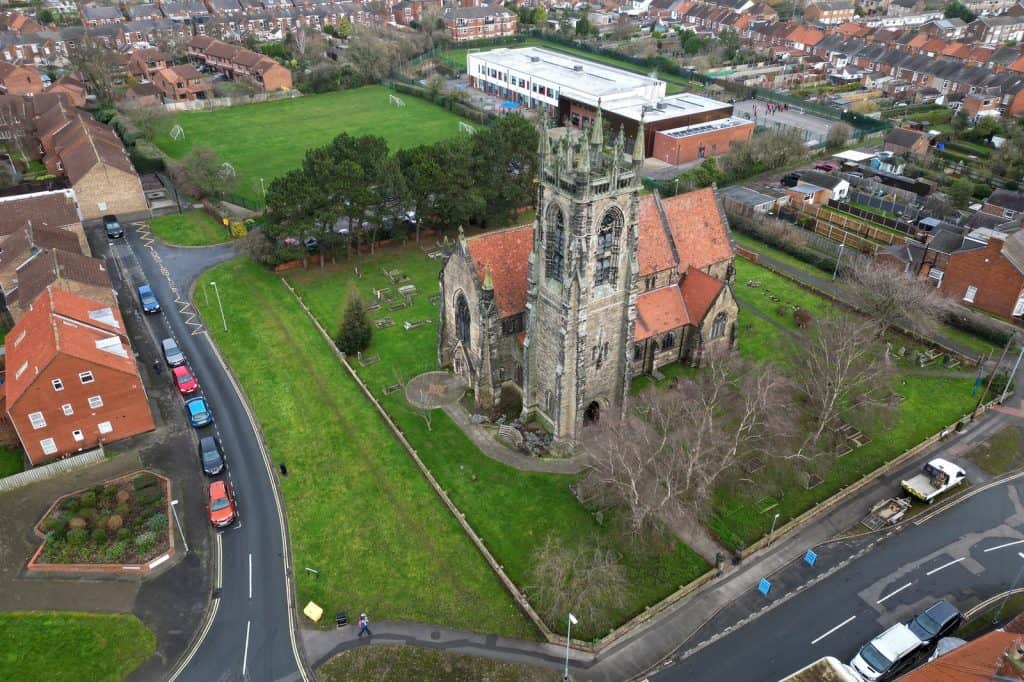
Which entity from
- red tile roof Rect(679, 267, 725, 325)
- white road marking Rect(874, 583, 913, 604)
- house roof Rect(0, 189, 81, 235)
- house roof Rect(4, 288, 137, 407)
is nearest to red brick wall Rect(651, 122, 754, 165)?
red tile roof Rect(679, 267, 725, 325)

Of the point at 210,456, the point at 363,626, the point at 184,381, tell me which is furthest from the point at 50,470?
the point at 363,626

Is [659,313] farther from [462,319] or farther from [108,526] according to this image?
[108,526]

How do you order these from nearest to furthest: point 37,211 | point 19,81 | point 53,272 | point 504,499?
point 504,499 → point 53,272 → point 37,211 → point 19,81

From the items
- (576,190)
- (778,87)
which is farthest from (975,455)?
(778,87)

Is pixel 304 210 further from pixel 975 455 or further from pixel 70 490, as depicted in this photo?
pixel 975 455

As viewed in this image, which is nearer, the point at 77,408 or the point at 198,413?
the point at 77,408

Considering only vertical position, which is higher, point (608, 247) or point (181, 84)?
point (608, 247)

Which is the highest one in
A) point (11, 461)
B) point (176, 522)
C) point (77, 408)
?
point (77, 408)
